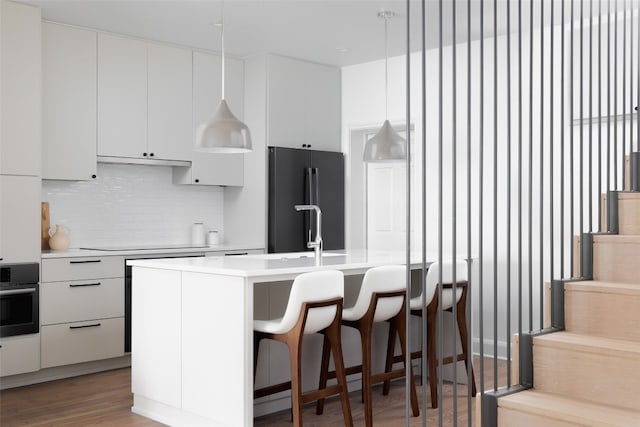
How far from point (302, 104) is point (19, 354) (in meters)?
3.37

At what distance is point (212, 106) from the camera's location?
631cm

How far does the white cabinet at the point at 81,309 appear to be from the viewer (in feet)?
16.1

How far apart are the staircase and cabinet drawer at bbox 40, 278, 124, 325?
369 centimetres

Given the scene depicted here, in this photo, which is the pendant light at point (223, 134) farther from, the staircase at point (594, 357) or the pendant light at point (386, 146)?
the staircase at point (594, 357)

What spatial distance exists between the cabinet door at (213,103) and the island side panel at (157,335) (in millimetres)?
2315

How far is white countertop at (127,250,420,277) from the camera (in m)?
3.45

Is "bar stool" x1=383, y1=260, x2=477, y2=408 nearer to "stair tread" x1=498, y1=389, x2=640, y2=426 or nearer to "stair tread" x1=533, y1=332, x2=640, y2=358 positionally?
"stair tread" x1=533, y1=332, x2=640, y2=358

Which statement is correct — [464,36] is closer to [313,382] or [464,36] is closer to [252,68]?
[252,68]

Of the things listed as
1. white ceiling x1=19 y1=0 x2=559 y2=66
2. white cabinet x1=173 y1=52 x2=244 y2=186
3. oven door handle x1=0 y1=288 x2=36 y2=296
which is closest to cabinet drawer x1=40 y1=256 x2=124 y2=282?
oven door handle x1=0 y1=288 x2=36 y2=296

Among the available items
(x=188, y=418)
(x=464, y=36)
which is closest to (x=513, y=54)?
(x=464, y=36)

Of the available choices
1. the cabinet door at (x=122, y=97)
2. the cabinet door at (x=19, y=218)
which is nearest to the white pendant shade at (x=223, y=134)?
the cabinet door at (x=19, y=218)

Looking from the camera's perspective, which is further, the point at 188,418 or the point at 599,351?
the point at 188,418

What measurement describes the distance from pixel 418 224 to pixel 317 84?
5.63 ft

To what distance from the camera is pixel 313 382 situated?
4.12 m
